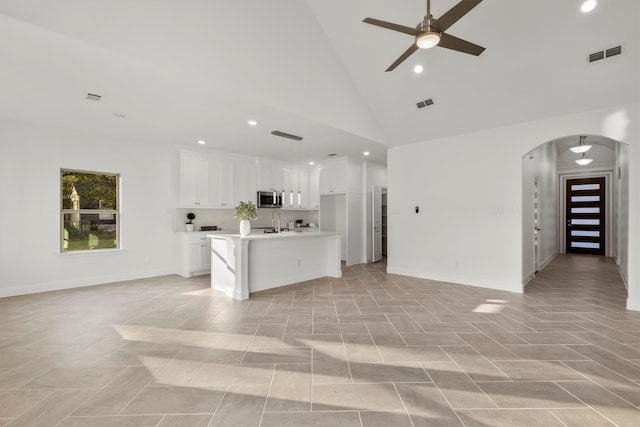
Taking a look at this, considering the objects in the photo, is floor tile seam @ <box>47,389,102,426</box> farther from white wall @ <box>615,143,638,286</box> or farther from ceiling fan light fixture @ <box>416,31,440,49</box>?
white wall @ <box>615,143,638,286</box>

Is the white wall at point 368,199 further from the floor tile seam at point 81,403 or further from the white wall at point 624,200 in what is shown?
the floor tile seam at point 81,403

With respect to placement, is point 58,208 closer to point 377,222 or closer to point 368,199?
point 368,199

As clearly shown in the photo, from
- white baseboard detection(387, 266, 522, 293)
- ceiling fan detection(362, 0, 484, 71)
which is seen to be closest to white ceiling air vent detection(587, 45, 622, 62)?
ceiling fan detection(362, 0, 484, 71)

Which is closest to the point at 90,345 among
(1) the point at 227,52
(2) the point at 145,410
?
(2) the point at 145,410

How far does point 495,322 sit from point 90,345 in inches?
171

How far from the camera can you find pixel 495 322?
11.1 feet

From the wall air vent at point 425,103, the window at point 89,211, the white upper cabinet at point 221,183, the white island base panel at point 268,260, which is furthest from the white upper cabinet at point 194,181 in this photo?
the wall air vent at point 425,103

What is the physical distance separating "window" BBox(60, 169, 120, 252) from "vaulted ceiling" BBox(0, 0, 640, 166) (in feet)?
3.13

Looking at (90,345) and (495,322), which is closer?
(90,345)

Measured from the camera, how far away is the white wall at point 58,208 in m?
4.53

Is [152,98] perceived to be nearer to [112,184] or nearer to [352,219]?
[112,184]

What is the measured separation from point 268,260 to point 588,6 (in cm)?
510

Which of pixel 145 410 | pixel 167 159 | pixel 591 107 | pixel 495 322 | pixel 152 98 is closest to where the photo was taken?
pixel 145 410

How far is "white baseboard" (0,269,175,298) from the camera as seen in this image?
4.53 meters
